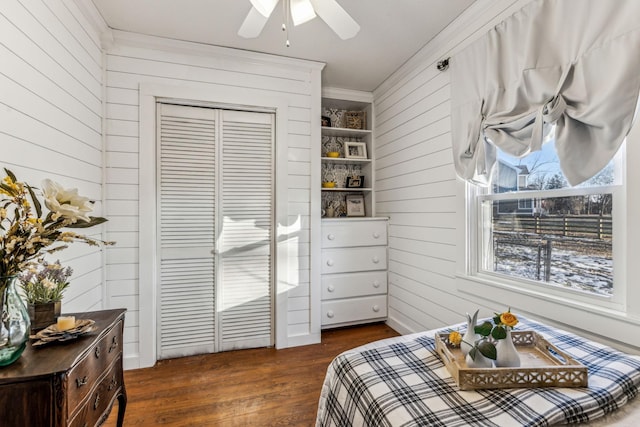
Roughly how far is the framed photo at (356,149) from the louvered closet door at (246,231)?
100cm

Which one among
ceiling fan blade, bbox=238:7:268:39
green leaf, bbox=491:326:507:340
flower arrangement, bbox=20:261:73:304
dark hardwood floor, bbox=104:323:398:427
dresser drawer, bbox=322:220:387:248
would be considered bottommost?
dark hardwood floor, bbox=104:323:398:427

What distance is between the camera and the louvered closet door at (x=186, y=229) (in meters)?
2.49

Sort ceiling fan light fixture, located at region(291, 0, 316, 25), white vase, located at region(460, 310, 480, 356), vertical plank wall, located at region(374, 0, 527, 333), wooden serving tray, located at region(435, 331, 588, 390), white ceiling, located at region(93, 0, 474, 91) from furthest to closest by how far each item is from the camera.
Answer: vertical plank wall, located at region(374, 0, 527, 333)
white ceiling, located at region(93, 0, 474, 91)
ceiling fan light fixture, located at region(291, 0, 316, 25)
white vase, located at region(460, 310, 480, 356)
wooden serving tray, located at region(435, 331, 588, 390)

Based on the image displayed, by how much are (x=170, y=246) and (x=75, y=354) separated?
1558mm

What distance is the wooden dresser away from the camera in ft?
2.93

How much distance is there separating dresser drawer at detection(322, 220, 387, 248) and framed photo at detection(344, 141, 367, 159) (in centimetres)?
79

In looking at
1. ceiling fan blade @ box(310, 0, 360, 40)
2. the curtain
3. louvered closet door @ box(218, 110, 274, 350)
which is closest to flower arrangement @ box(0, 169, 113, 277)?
ceiling fan blade @ box(310, 0, 360, 40)

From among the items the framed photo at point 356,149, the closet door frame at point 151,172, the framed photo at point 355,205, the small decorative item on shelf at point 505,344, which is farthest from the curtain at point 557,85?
the closet door frame at point 151,172

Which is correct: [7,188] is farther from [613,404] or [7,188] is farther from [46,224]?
[613,404]

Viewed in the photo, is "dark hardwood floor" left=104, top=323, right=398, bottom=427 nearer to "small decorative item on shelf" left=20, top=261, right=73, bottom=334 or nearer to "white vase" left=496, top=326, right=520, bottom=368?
"small decorative item on shelf" left=20, top=261, right=73, bottom=334

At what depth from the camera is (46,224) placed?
3.50 feet

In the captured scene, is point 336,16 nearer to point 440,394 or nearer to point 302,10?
point 302,10

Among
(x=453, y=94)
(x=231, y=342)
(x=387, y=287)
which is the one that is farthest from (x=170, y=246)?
(x=453, y=94)

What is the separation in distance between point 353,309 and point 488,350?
2.11 metres
